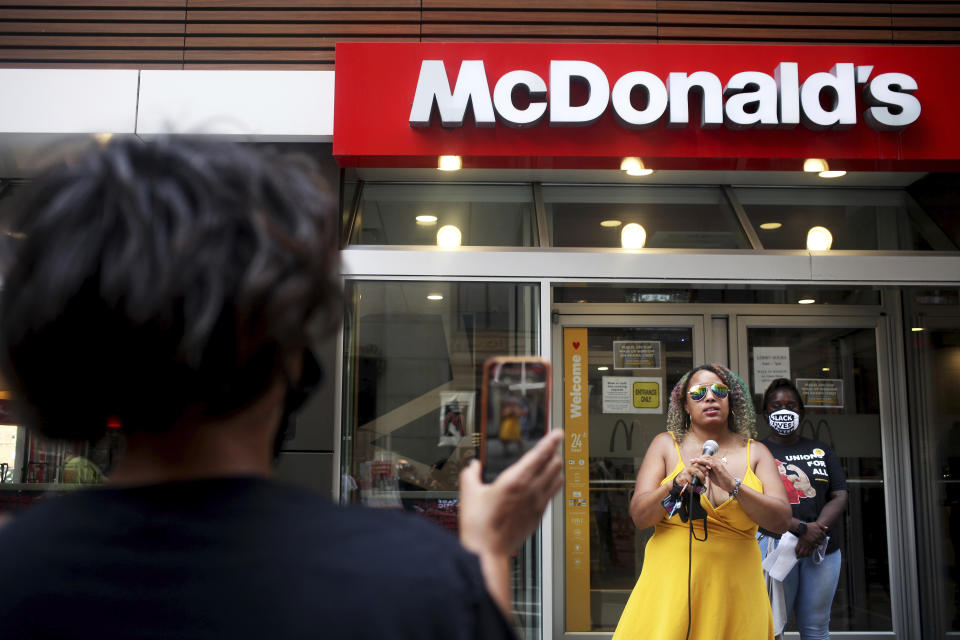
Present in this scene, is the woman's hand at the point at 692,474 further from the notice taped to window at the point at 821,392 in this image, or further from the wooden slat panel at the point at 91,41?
the wooden slat panel at the point at 91,41

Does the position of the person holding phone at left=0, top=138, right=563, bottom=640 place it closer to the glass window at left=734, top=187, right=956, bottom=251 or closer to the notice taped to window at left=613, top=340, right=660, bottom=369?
the glass window at left=734, top=187, right=956, bottom=251

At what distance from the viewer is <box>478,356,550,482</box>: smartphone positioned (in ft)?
4.25

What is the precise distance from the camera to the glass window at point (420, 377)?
6062 mm

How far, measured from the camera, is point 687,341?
25.4ft

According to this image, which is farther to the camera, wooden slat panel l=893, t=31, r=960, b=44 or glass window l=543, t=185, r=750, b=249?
glass window l=543, t=185, r=750, b=249

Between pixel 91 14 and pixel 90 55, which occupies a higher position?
pixel 91 14

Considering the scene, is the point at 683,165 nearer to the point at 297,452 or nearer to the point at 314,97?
the point at 314,97

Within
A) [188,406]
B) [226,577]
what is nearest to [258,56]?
[188,406]

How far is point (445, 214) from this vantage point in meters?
6.51

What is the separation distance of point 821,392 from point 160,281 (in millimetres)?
7825

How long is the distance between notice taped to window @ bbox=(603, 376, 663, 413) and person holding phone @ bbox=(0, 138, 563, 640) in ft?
22.6

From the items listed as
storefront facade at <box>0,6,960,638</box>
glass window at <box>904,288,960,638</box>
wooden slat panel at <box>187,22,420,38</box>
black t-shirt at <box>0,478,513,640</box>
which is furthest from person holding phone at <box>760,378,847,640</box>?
black t-shirt at <box>0,478,513,640</box>

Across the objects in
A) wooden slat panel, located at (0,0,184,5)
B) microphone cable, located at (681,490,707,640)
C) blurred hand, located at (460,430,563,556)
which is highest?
wooden slat panel, located at (0,0,184,5)

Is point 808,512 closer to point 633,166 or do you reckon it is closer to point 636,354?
point 636,354
